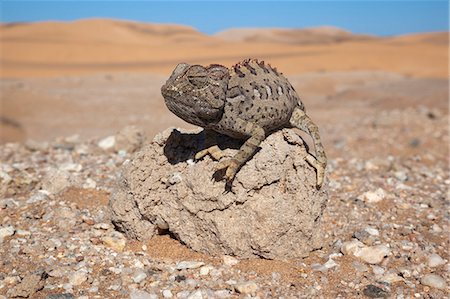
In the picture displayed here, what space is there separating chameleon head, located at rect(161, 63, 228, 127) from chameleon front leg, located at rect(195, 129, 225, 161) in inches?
19.9

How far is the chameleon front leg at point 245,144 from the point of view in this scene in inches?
174

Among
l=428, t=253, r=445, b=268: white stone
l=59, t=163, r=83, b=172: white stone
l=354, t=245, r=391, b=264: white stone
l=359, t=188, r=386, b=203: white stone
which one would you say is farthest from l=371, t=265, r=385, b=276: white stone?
l=59, t=163, r=83, b=172: white stone

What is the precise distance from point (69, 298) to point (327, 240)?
289cm

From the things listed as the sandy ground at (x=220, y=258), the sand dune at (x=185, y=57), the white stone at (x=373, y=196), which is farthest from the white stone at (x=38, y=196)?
the sand dune at (x=185, y=57)

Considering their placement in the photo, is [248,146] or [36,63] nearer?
[248,146]

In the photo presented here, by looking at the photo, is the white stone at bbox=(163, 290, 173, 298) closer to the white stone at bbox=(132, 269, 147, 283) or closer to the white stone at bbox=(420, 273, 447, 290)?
the white stone at bbox=(132, 269, 147, 283)

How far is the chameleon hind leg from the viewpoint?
4.96 meters

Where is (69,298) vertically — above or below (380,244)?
above

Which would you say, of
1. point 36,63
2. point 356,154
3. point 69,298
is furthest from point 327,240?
point 36,63

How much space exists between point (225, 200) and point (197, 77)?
1.25 m

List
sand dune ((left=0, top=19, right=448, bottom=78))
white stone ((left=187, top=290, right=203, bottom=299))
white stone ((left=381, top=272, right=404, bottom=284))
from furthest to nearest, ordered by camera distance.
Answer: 1. sand dune ((left=0, top=19, right=448, bottom=78))
2. white stone ((left=381, top=272, right=404, bottom=284))
3. white stone ((left=187, top=290, right=203, bottom=299))

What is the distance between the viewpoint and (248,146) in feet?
14.5

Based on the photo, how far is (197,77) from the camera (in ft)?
14.0

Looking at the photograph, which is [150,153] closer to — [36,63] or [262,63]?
[262,63]
